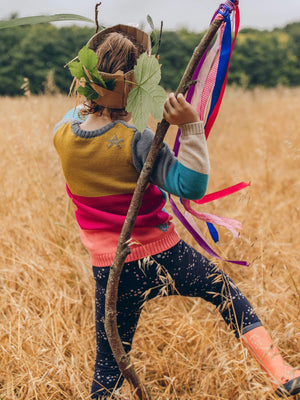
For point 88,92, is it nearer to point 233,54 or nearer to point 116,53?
point 116,53

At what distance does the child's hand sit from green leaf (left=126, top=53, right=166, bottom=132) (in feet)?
0.23

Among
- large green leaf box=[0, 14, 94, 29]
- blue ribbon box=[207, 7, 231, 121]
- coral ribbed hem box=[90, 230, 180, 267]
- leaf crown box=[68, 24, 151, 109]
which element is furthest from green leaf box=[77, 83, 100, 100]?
coral ribbed hem box=[90, 230, 180, 267]

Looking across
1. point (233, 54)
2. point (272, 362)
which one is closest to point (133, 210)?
point (272, 362)

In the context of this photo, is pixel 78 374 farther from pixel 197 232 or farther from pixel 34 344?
pixel 197 232

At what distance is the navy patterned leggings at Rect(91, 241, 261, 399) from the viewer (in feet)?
3.55

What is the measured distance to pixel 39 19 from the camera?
0.82m

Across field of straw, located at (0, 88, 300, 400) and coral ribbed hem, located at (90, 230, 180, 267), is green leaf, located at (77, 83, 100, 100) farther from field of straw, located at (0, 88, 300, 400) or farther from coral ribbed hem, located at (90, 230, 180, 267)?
field of straw, located at (0, 88, 300, 400)

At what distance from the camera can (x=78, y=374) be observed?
1401mm

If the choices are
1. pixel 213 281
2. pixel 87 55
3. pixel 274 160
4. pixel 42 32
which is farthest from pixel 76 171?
pixel 42 32

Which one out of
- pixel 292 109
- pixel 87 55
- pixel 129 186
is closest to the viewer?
pixel 87 55

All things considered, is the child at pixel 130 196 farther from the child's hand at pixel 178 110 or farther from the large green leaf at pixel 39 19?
the large green leaf at pixel 39 19

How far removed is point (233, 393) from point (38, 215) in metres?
1.51

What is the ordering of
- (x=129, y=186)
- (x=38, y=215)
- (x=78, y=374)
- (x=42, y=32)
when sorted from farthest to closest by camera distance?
1. (x=42, y=32)
2. (x=38, y=215)
3. (x=78, y=374)
4. (x=129, y=186)

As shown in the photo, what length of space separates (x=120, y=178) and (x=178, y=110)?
270mm
